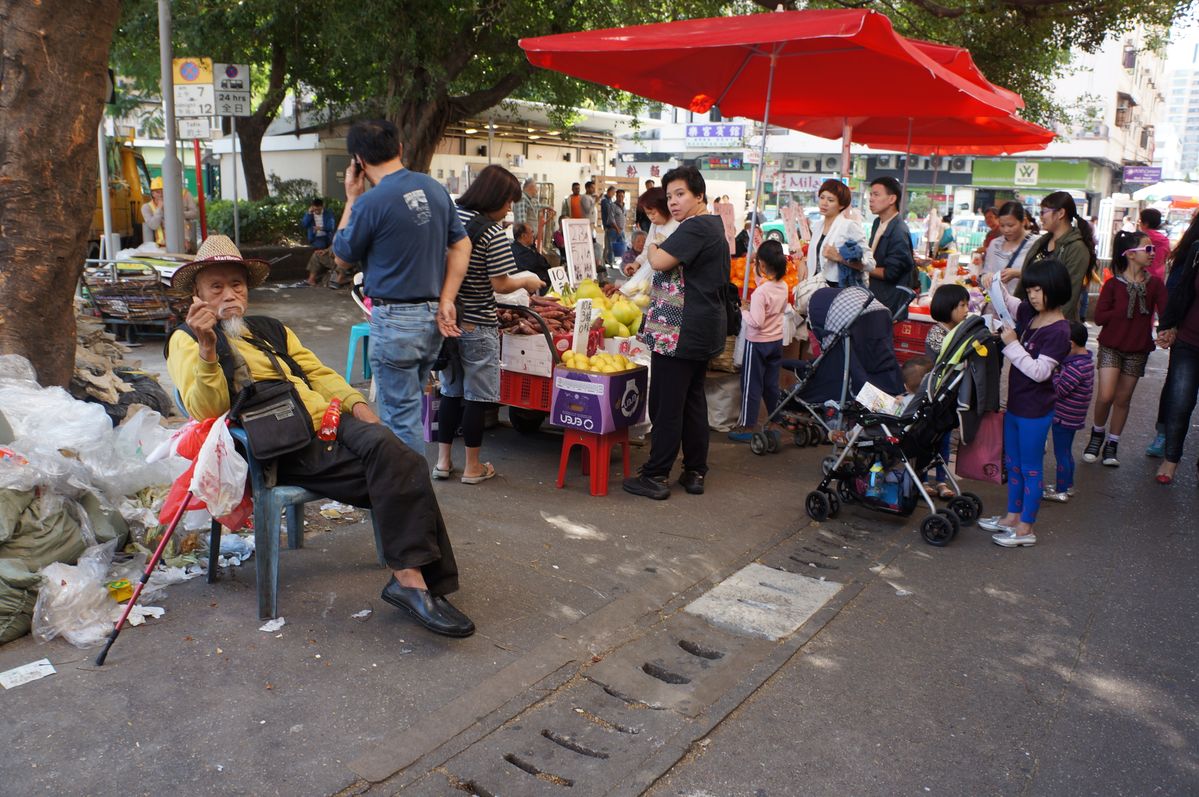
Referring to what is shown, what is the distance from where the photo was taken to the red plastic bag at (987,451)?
5.60m

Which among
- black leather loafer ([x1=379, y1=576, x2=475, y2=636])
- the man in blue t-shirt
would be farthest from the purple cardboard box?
black leather loafer ([x1=379, y1=576, x2=475, y2=636])

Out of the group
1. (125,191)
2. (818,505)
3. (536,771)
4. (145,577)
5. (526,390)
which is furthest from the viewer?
(125,191)

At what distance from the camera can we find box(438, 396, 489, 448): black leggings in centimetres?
589

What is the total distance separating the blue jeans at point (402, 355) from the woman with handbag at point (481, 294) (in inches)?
27.2

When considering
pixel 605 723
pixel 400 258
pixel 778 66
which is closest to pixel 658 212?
pixel 778 66

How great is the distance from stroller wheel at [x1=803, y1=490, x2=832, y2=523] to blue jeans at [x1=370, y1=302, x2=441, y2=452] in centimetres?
247

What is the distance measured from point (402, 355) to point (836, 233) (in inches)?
158

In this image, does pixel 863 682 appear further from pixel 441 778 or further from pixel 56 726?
pixel 56 726

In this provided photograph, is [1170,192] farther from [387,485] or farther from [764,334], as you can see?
[387,485]

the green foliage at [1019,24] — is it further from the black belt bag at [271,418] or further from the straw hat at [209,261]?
the black belt bag at [271,418]

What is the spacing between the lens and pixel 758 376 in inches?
295

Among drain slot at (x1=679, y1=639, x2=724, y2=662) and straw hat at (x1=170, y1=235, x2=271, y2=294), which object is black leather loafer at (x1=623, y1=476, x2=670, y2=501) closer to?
drain slot at (x1=679, y1=639, x2=724, y2=662)

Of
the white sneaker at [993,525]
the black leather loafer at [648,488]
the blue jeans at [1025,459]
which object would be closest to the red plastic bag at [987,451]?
the blue jeans at [1025,459]

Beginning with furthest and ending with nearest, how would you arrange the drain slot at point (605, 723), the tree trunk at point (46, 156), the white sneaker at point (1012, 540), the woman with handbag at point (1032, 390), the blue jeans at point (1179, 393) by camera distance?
the blue jeans at point (1179, 393)
the white sneaker at point (1012, 540)
the woman with handbag at point (1032, 390)
the tree trunk at point (46, 156)
the drain slot at point (605, 723)
